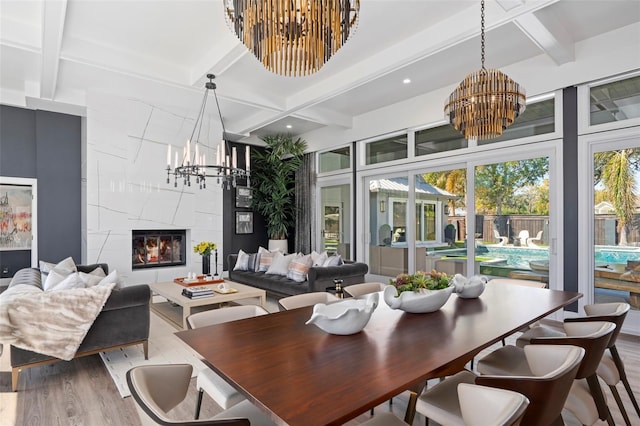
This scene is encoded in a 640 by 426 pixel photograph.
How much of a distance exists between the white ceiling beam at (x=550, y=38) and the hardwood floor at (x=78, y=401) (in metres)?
3.07

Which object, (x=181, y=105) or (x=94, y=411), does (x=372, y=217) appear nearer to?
(x=181, y=105)

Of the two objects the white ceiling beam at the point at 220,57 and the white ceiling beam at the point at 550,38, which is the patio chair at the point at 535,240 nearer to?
the white ceiling beam at the point at 550,38

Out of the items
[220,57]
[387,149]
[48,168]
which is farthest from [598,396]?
[48,168]

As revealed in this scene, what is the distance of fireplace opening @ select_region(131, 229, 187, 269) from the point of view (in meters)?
6.44

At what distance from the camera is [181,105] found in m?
6.33

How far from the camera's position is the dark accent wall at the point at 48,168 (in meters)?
5.79

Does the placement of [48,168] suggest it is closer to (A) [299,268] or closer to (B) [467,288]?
(A) [299,268]

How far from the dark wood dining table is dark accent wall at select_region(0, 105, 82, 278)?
5.73 meters

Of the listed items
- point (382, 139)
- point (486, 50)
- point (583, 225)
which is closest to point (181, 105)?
point (382, 139)

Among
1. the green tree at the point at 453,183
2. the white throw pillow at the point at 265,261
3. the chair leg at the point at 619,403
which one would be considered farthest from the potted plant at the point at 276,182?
the chair leg at the point at 619,403

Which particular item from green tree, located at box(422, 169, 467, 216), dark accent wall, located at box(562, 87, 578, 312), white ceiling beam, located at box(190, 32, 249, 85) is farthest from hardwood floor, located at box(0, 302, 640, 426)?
white ceiling beam, located at box(190, 32, 249, 85)

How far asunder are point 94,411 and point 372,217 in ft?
17.2

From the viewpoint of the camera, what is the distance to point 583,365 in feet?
5.31

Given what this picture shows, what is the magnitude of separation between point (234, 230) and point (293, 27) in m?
6.64
